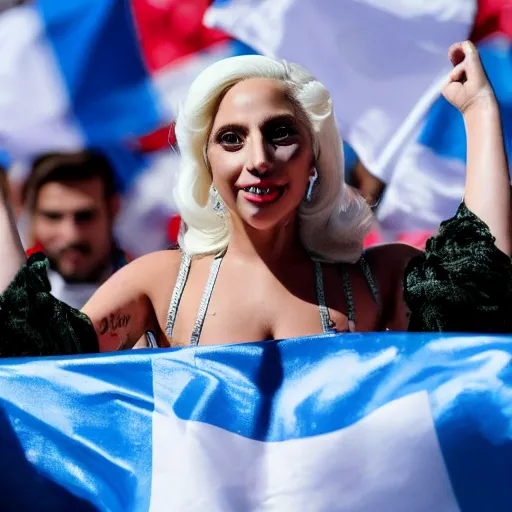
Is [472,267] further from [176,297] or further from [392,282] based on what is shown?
[176,297]

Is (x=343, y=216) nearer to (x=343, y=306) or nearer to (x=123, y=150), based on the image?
(x=343, y=306)

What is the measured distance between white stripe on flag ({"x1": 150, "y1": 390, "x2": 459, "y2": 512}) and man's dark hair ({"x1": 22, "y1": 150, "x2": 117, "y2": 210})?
1.18 m

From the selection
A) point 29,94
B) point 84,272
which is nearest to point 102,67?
point 29,94

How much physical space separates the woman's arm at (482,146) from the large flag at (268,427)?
30cm

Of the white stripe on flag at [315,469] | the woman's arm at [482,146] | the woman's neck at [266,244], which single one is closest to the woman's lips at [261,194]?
the woman's neck at [266,244]

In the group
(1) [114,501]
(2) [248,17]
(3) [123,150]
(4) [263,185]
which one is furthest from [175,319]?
(2) [248,17]

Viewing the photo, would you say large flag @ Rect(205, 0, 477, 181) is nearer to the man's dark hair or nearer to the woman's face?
the man's dark hair

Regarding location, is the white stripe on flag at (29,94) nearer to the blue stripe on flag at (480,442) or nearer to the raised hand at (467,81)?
the raised hand at (467,81)

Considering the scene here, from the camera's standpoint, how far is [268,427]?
1423mm

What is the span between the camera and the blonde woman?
62.3 inches

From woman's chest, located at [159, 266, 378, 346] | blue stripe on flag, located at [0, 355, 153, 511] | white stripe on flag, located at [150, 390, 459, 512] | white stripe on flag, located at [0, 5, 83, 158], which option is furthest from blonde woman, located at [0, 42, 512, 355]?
white stripe on flag, located at [0, 5, 83, 158]

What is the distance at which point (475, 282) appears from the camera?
151 centimetres

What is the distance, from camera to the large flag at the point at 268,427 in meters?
1.31

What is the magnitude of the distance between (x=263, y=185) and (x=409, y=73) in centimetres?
93
